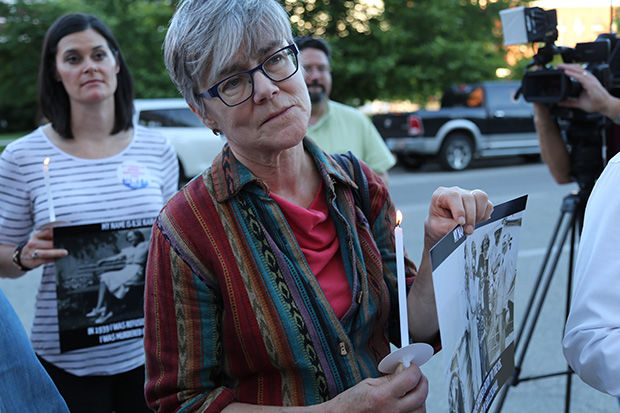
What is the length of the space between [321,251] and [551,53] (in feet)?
5.27

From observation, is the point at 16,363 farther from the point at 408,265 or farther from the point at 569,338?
the point at 569,338

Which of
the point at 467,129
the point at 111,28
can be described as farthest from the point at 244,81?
the point at 111,28

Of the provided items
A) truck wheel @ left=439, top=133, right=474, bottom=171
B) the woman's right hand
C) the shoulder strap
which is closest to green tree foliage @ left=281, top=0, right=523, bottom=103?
truck wheel @ left=439, top=133, right=474, bottom=171

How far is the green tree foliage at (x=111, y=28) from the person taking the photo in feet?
52.9

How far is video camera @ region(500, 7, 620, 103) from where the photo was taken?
232 centimetres

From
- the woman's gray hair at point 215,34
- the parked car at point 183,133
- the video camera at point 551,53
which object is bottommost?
the parked car at point 183,133

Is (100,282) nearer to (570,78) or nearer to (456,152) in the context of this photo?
(570,78)

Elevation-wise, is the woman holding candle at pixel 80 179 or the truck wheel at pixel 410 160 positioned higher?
the woman holding candle at pixel 80 179

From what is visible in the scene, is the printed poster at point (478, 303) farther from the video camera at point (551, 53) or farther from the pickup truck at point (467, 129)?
the pickup truck at point (467, 129)

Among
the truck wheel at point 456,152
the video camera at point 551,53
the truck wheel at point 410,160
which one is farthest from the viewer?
the truck wheel at point 410,160

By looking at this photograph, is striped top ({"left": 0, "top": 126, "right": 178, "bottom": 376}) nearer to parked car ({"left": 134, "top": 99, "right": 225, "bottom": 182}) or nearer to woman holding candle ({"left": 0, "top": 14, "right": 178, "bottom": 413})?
woman holding candle ({"left": 0, "top": 14, "right": 178, "bottom": 413})

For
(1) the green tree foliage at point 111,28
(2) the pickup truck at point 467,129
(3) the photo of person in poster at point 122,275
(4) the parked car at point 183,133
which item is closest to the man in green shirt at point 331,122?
(3) the photo of person in poster at point 122,275

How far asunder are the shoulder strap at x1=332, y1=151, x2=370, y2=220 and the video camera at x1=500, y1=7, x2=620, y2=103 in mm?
1243

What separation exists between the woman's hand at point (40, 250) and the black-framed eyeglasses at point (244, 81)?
0.86 meters
